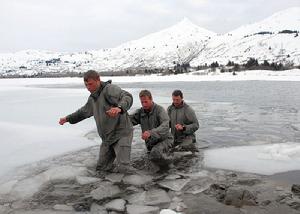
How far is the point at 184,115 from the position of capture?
843cm

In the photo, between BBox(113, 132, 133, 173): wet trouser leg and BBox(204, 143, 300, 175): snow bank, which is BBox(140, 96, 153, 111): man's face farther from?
BBox(204, 143, 300, 175): snow bank

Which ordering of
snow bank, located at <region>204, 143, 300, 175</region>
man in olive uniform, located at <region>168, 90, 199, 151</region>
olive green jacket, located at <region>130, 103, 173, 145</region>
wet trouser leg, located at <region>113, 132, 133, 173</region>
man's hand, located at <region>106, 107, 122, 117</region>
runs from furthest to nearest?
1. man in olive uniform, located at <region>168, 90, 199, 151</region>
2. olive green jacket, located at <region>130, 103, 173, 145</region>
3. snow bank, located at <region>204, 143, 300, 175</region>
4. wet trouser leg, located at <region>113, 132, 133, 173</region>
5. man's hand, located at <region>106, 107, 122, 117</region>

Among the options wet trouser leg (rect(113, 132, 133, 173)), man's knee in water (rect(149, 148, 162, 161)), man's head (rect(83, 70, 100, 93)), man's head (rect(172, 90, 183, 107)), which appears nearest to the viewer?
man's head (rect(83, 70, 100, 93))

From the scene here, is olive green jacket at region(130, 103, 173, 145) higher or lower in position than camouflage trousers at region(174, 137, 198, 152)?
higher

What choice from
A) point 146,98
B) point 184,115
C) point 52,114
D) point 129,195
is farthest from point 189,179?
point 52,114

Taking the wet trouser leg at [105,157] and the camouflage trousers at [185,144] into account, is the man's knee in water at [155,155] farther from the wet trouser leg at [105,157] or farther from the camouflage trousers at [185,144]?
the camouflage trousers at [185,144]

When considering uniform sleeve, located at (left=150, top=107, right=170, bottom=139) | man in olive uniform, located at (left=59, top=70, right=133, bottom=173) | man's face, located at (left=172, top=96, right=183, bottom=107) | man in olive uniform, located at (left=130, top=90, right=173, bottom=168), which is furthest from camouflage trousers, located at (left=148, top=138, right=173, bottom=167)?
man's face, located at (left=172, top=96, right=183, bottom=107)

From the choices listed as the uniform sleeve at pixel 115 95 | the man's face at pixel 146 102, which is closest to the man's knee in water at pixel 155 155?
the man's face at pixel 146 102

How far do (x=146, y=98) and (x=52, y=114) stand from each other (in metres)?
8.12

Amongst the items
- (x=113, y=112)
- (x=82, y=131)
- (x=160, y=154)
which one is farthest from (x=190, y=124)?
(x=82, y=131)

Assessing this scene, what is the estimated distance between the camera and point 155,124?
7297 mm

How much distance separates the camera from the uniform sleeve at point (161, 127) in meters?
6.67

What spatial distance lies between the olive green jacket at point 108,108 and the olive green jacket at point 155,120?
69 cm

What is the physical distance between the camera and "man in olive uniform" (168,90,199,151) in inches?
326
